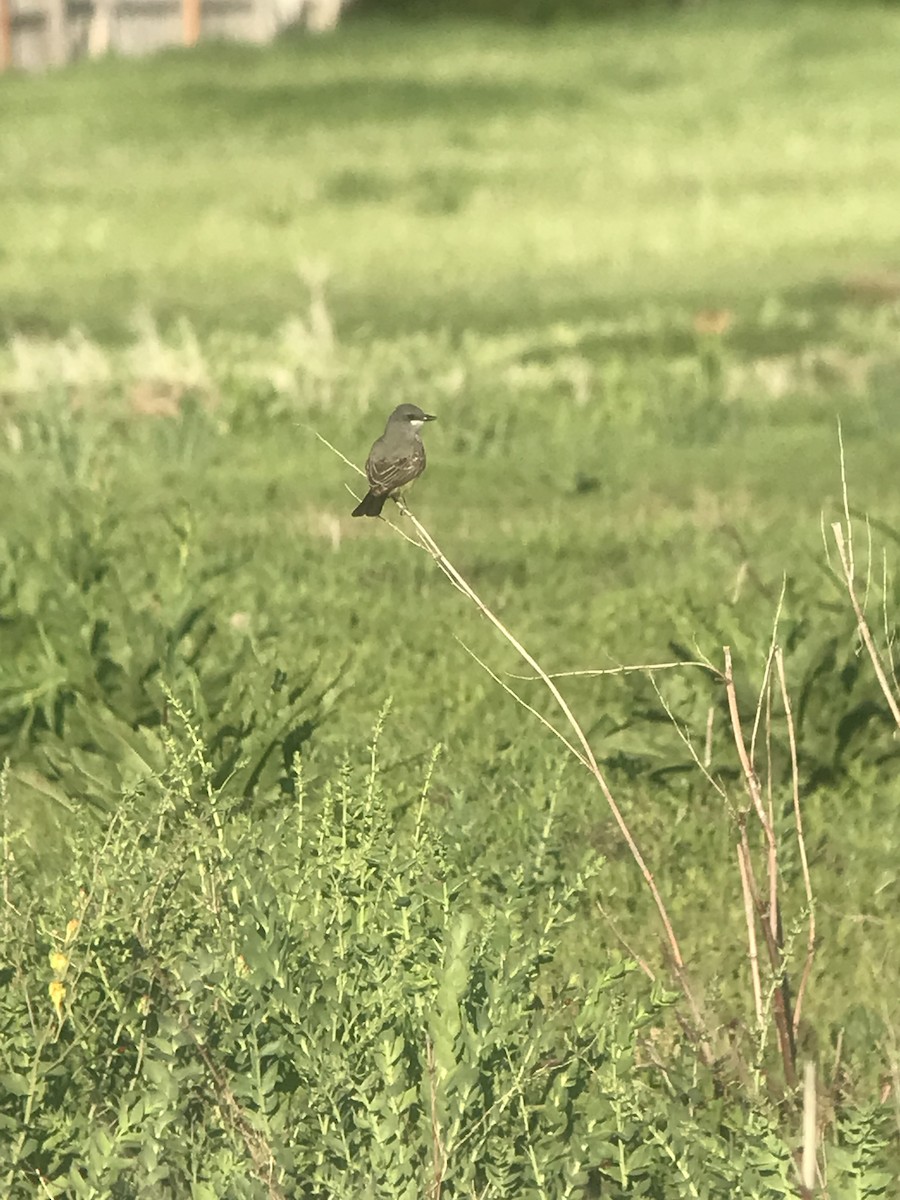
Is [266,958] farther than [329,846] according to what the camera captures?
No

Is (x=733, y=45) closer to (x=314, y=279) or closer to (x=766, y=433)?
(x=314, y=279)

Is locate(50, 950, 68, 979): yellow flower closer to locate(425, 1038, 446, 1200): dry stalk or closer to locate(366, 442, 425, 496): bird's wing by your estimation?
locate(425, 1038, 446, 1200): dry stalk

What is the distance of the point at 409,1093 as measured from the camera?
3.00m

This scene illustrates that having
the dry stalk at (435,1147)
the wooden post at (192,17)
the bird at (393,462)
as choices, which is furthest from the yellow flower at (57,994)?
the wooden post at (192,17)

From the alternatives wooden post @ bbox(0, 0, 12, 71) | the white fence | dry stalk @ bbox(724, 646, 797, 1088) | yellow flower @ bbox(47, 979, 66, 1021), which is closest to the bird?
dry stalk @ bbox(724, 646, 797, 1088)

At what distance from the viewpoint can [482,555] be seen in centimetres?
734

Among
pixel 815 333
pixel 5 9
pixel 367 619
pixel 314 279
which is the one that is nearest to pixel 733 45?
pixel 5 9

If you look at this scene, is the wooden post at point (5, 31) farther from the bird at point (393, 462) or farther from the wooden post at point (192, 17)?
the bird at point (393, 462)

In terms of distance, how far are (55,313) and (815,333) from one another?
15.8 feet

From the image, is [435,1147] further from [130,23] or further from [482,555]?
[130,23]

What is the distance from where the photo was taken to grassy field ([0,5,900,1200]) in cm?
406

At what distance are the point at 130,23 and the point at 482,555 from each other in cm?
2598

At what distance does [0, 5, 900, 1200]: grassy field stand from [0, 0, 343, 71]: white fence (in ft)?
39.0

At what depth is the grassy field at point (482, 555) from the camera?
406 centimetres
